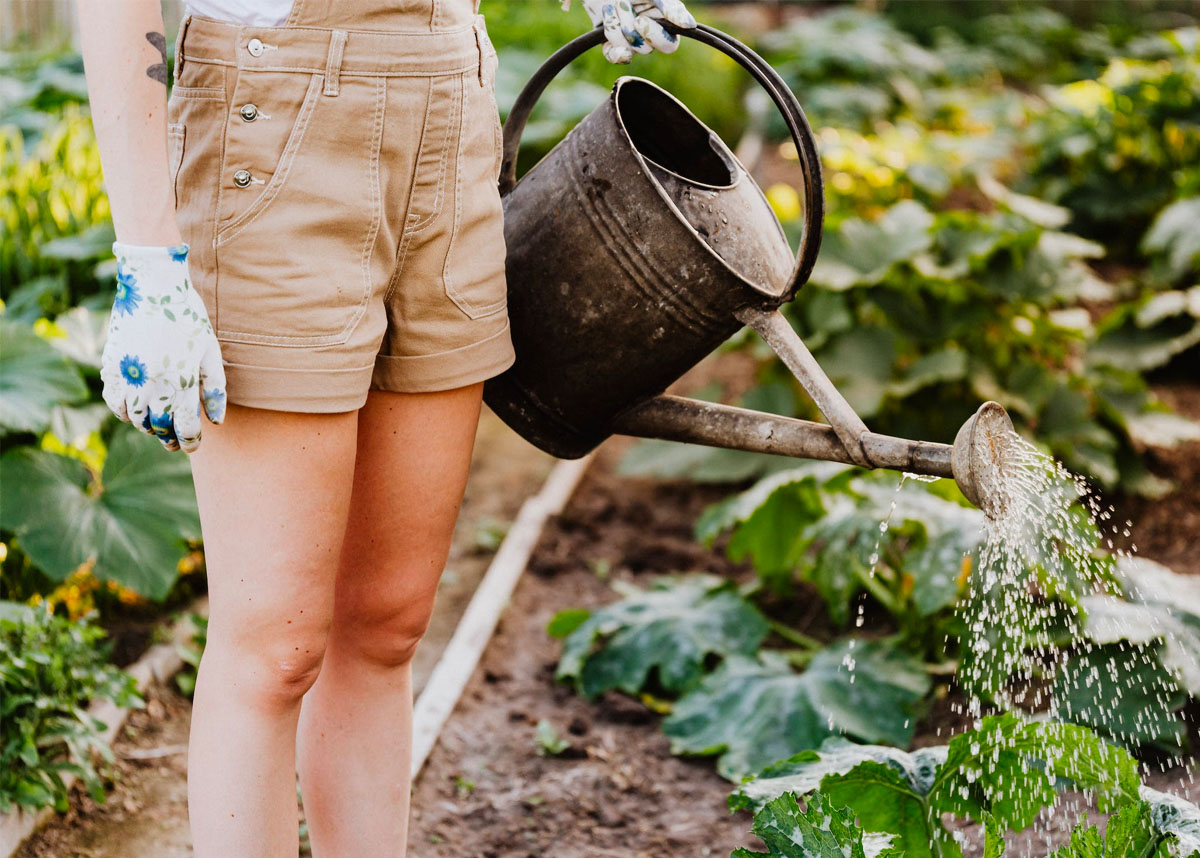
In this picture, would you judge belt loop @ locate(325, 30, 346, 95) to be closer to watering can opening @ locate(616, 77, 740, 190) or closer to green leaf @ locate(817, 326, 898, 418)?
watering can opening @ locate(616, 77, 740, 190)

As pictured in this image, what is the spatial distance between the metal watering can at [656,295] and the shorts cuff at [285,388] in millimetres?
399

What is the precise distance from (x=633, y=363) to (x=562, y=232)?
20 cm

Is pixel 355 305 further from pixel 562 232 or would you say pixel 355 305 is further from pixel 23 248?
pixel 23 248

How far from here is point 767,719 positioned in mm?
2375

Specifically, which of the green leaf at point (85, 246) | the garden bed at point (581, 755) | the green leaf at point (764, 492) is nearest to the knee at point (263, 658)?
the garden bed at point (581, 755)

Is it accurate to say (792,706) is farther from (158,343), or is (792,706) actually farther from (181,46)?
(181,46)

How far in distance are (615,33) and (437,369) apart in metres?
0.55

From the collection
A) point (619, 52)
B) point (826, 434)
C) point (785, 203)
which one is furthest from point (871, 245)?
point (826, 434)

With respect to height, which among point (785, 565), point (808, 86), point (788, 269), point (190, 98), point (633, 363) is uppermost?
point (190, 98)

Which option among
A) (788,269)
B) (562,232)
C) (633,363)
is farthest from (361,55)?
(788,269)

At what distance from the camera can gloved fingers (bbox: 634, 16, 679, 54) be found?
5.22 ft

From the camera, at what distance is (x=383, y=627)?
5.07 ft

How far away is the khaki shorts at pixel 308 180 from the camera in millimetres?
1241

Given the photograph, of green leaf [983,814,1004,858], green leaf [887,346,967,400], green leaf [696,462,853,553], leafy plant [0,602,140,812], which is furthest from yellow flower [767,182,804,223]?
green leaf [983,814,1004,858]
